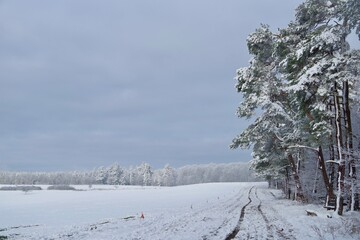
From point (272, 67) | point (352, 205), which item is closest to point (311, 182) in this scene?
point (272, 67)

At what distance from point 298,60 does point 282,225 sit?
8097 millimetres

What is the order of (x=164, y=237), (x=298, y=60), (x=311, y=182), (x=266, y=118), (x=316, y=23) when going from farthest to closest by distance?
1. (x=311, y=182)
2. (x=266, y=118)
3. (x=316, y=23)
4. (x=298, y=60)
5. (x=164, y=237)

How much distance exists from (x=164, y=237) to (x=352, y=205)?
35.9ft

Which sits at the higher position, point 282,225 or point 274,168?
point 274,168

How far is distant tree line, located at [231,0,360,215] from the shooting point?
17.3 m

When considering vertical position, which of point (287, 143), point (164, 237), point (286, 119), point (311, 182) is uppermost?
point (286, 119)

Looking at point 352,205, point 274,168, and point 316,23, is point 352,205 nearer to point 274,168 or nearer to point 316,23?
point 316,23

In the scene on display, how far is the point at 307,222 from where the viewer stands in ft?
58.1

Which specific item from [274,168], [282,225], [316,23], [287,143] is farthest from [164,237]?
[274,168]

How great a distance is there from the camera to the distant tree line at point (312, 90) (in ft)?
56.6

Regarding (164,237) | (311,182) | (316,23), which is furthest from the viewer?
(311,182)

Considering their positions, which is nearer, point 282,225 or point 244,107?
point 282,225

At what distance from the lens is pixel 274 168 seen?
37.6 meters

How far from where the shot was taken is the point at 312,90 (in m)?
18.8
